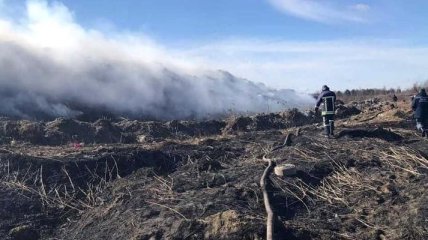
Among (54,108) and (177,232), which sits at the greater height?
(54,108)

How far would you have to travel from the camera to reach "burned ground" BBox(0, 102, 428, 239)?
6.71 meters

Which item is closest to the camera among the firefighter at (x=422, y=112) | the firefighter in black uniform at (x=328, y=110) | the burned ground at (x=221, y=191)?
the burned ground at (x=221, y=191)

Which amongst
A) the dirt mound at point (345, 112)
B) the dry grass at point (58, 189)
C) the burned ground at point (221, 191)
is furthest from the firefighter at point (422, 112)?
the dirt mound at point (345, 112)

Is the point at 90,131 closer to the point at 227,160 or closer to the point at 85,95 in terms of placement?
the point at 227,160

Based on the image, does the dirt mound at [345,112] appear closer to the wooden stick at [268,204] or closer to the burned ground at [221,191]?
the burned ground at [221,191]

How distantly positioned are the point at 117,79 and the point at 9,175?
1821 centimetres

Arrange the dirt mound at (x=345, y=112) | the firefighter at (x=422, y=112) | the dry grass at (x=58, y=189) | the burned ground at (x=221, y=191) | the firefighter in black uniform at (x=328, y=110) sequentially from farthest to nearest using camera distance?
the dirt mound at (x=345, y=112) → the firefighter at (x=422, y=112) → the firefighter in black uniform at (x=328, y=110) → the dry grass at (x=58, y=189) → the burned ground at (x=221, y=191)

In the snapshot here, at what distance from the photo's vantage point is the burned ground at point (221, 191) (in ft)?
22.0

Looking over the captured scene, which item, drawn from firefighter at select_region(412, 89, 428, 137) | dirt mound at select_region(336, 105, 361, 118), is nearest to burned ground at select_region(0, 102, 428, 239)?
firefighter at select_region(412, 89, 428, 137)

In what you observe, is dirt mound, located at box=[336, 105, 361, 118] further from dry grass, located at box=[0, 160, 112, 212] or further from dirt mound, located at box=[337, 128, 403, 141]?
dry grass, located at box=[0, 160, 112, 212]

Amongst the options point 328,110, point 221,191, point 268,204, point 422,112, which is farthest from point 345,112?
point 268,204

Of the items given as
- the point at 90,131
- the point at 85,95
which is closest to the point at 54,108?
the point at 85,95

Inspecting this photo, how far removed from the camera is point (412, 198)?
7352 millimetres

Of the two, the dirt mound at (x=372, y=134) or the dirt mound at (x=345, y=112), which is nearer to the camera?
the dirt mound at (x=372, y=134)
